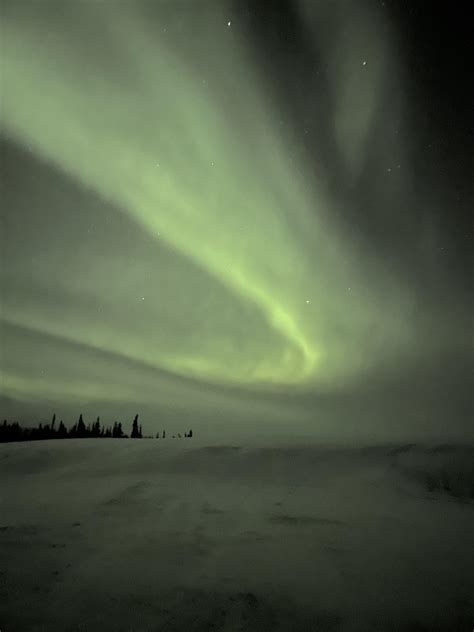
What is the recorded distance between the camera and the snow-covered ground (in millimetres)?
3324

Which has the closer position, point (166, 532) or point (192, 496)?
point (166, 532)

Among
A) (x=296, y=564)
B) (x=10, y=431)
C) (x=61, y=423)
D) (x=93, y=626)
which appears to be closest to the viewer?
(x=93, y=626)

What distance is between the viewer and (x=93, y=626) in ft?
10.2

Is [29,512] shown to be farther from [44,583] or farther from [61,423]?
[61,423]

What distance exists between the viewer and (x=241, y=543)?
16.0 feet

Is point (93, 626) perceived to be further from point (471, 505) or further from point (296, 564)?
point (471, 505)

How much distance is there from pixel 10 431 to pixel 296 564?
120 m

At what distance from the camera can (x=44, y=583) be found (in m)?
3.71

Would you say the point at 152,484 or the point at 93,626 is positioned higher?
the point at 152,484

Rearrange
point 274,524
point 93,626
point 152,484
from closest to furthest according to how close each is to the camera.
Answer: point 93,626, point 274,524, point 152,484

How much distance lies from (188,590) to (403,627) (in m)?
2.04

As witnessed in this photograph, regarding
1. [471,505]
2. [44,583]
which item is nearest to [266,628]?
[44,583]

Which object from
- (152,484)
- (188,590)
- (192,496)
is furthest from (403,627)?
(152,484)

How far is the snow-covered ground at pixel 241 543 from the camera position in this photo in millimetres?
3324
